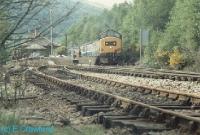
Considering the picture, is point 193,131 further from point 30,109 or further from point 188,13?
point 188,13

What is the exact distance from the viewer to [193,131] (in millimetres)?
9031

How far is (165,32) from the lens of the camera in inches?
2255

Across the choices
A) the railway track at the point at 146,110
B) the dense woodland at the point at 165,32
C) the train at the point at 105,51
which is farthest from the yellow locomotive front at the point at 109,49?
the railway track at the point at 146,110

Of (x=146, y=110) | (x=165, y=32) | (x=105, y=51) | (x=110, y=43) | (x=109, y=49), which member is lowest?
(x=146, y=110)

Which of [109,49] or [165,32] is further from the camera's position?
[165,32]

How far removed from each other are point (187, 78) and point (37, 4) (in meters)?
15.6

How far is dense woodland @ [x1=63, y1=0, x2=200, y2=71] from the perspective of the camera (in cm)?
3903

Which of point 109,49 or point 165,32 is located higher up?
point 165,32

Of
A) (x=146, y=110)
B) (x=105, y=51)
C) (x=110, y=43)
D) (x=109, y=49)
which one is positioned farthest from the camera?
(x=110, y=43)

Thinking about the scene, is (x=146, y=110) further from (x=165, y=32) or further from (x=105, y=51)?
(x=165, y=32)

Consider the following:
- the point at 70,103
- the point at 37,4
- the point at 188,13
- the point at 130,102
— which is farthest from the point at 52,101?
the point at 188,13

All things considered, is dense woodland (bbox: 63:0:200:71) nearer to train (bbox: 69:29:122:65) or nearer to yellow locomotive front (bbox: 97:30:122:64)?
yellow locomotive front (bbox: 97:30:122:64)

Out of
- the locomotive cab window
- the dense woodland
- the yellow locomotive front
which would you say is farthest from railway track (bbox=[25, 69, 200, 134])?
the locomotive cab window

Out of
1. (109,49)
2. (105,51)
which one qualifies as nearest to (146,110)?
(105,51)
